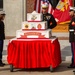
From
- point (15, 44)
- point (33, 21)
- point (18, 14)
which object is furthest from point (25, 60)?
point (18, 14)

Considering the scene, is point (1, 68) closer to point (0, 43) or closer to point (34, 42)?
point (0, 43)

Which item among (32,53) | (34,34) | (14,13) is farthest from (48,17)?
(14,13)

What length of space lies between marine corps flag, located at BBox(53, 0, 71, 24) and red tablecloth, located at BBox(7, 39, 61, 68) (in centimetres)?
716

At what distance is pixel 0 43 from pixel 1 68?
0.77 m

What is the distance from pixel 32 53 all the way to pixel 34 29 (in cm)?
71

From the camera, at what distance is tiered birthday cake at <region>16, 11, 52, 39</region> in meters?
9.09

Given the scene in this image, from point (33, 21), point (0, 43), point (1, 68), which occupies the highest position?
point (33, 21)

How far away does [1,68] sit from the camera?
9617mm

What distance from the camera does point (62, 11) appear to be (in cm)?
1612

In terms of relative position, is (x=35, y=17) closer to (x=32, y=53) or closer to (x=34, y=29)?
(x=34, y=29)

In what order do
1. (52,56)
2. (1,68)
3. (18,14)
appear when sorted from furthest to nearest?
1. (18,14)
2. (1,68)
3. (52,56)

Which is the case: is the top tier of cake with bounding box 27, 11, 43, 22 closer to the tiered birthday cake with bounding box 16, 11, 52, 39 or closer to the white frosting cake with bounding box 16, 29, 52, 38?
the tiered birthday cake with bounding box 16, 11, 52, 39

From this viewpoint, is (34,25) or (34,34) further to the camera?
(34,25)

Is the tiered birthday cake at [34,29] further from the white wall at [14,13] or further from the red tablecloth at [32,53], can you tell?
the white wall at [14,13]
